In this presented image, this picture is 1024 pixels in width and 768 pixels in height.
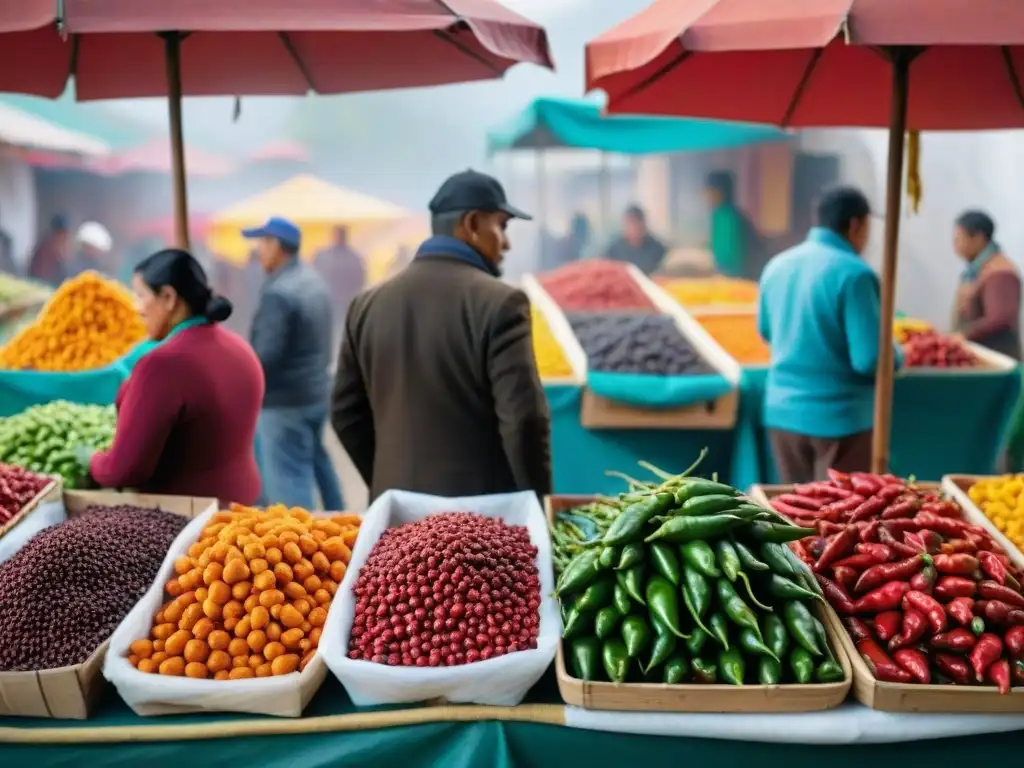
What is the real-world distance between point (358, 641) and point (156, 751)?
42cm

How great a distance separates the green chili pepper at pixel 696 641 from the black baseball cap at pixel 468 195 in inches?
54.3

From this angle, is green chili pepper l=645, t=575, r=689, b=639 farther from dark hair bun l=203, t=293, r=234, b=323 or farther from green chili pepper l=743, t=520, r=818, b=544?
dark hair bun l=203, t=293, r=234, b=323

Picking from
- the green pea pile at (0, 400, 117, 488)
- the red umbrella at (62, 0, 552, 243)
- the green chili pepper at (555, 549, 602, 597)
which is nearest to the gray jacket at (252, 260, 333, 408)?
the red umbrella at (62, 0, 552, 243)

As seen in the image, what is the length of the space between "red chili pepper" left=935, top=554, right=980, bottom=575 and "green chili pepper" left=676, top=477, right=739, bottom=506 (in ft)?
1.55

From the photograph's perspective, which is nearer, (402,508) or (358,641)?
(358,641)

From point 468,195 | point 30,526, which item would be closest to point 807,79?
point 468,195

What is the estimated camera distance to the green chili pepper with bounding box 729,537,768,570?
6.26 ft

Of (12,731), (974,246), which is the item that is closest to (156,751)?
(12,731)

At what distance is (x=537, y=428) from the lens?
2.73 m

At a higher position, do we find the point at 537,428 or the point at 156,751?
the point at 537,428

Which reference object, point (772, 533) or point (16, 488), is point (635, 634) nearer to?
point (772, 533)

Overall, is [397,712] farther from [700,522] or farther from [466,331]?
[466,331]

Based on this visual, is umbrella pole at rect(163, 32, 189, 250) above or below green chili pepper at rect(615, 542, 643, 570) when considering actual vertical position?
above

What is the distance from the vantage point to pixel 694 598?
1.85 m
